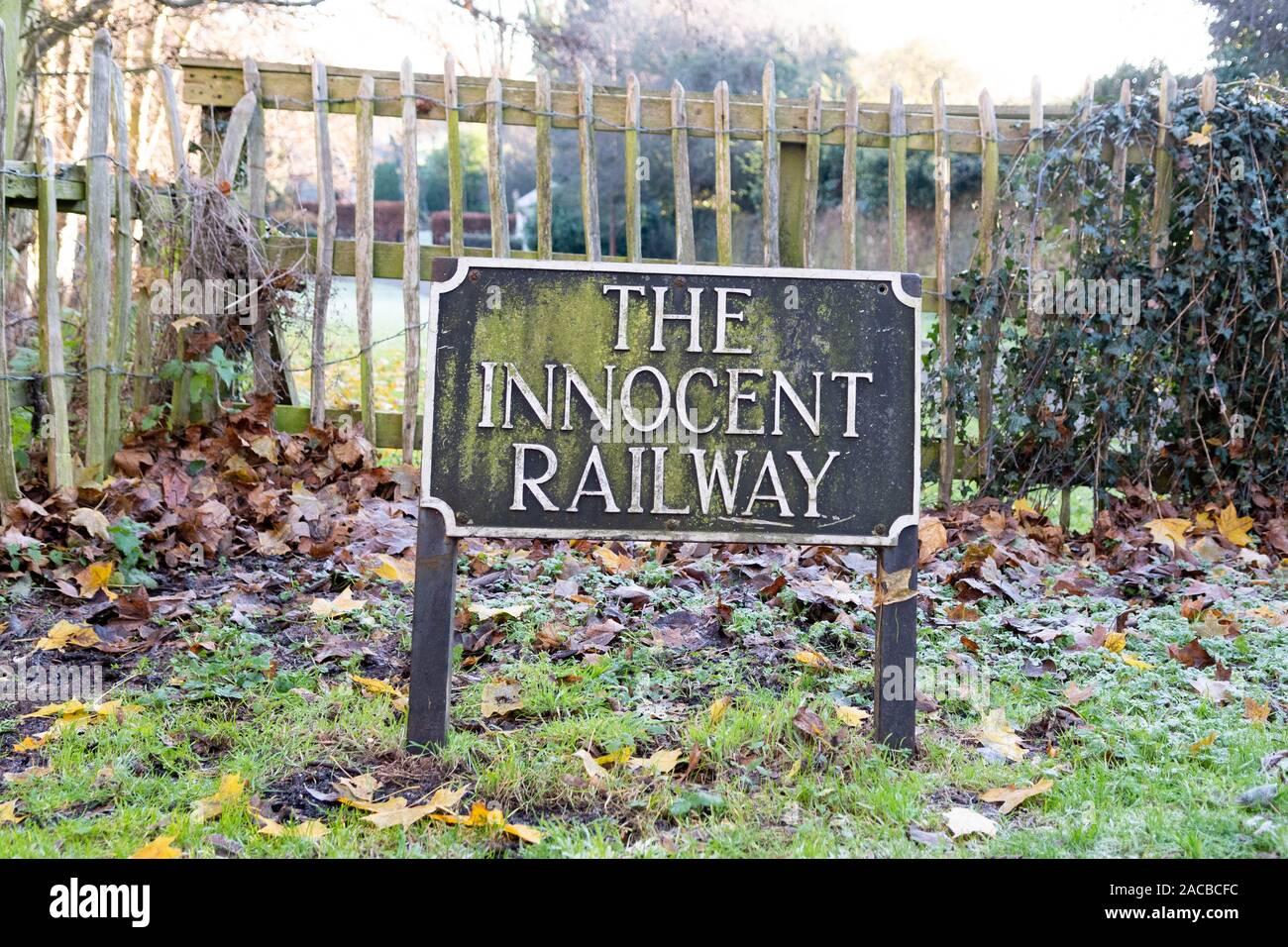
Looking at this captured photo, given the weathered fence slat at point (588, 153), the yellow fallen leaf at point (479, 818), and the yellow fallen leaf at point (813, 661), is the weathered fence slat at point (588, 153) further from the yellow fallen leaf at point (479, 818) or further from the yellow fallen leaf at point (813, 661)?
the yellow fallen leaf at point (479, 818)

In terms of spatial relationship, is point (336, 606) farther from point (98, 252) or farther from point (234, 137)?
point (234, 137)

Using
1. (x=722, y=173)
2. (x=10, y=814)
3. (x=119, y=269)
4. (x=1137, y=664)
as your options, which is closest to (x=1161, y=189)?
(x=722, y=173)

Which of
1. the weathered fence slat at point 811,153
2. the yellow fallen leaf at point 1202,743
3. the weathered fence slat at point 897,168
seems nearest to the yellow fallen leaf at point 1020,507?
the weathered fence slat at point 897,168

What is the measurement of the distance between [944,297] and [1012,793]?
411 cm

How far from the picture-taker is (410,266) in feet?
20.9

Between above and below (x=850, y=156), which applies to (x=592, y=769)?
below

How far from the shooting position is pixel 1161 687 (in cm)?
352

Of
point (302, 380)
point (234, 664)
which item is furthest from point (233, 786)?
point (302, 380)

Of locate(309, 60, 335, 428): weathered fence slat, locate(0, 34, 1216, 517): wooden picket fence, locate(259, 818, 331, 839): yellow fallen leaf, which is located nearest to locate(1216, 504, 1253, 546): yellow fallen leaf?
locate(0, 34, 1216, 517): wooden picket fence

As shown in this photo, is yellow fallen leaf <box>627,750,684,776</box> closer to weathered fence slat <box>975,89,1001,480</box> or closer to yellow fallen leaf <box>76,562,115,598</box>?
yellow fallen leaf <box>76,562,115,598</box>

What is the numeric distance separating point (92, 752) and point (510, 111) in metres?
4.39

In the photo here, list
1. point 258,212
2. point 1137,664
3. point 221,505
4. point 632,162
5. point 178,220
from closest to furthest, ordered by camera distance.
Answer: point 1137,664, point 221,505, point 178,220, point 632,162, point 258,212
